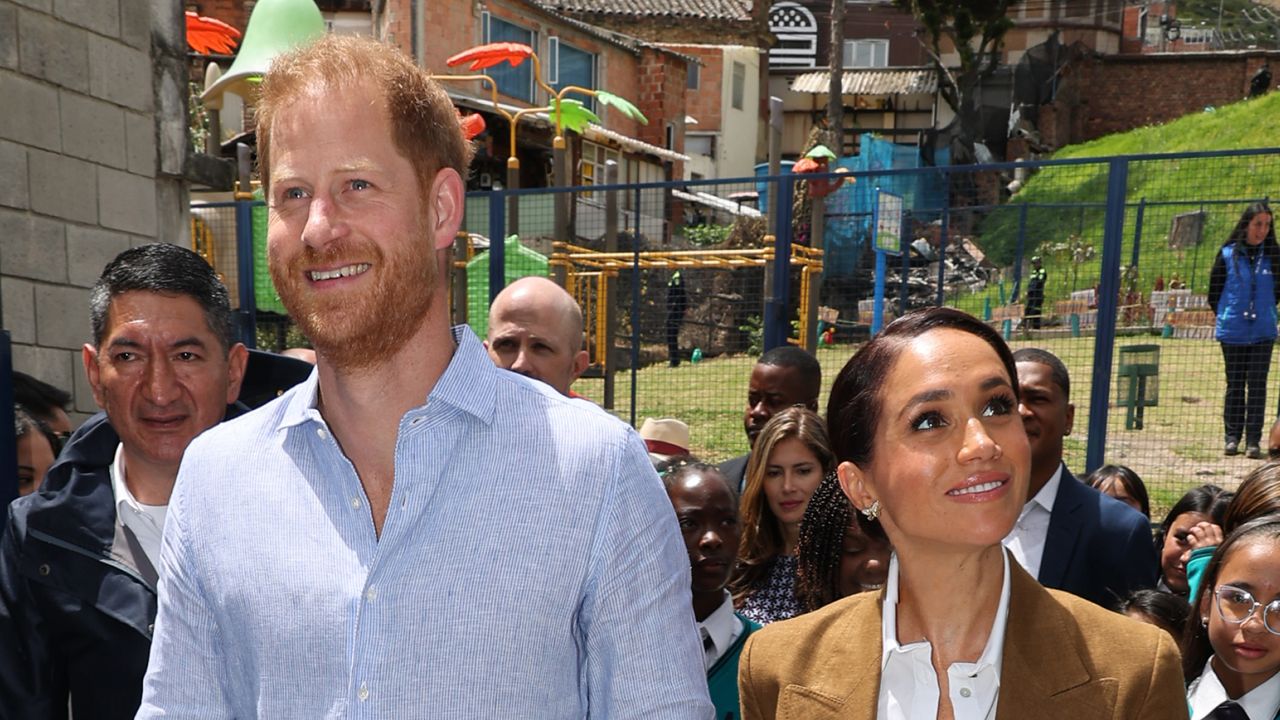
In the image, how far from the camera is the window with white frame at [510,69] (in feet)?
81.6

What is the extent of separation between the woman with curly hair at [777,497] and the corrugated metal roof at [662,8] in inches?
1112

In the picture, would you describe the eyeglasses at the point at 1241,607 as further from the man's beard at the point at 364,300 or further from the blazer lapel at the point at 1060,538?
the man's beard at the point at 364,300

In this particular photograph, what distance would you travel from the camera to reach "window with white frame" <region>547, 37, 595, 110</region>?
27.1m

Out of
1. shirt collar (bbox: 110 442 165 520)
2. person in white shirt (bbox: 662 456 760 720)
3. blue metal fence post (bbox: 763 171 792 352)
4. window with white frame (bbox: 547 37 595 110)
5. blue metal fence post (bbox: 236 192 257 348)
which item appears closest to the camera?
shirt collar (bbox: 110 442 165 520)

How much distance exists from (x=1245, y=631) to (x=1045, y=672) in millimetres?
1422

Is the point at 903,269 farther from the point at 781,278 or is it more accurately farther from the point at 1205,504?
the point at 1205,504

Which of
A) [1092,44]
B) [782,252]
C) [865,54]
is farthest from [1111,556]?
[865,54]

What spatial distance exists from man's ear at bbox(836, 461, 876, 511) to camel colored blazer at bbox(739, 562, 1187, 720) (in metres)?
0.19

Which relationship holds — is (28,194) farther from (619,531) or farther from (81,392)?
(619,531)

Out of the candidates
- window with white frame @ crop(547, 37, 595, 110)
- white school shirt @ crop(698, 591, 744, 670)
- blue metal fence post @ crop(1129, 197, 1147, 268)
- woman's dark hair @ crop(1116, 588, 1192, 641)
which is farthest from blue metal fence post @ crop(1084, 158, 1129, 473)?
window with white frame @ crop(547, 37, 595, 110)

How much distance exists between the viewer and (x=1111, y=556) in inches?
141

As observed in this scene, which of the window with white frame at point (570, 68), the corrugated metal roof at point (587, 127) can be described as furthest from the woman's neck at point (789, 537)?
the window with white frame at point (570, 68)

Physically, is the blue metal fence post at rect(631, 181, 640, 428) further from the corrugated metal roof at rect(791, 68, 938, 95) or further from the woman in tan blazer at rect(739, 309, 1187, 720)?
the corrugated metal roof at rect(791, 68, 938, 95)

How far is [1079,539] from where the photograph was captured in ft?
11.8
